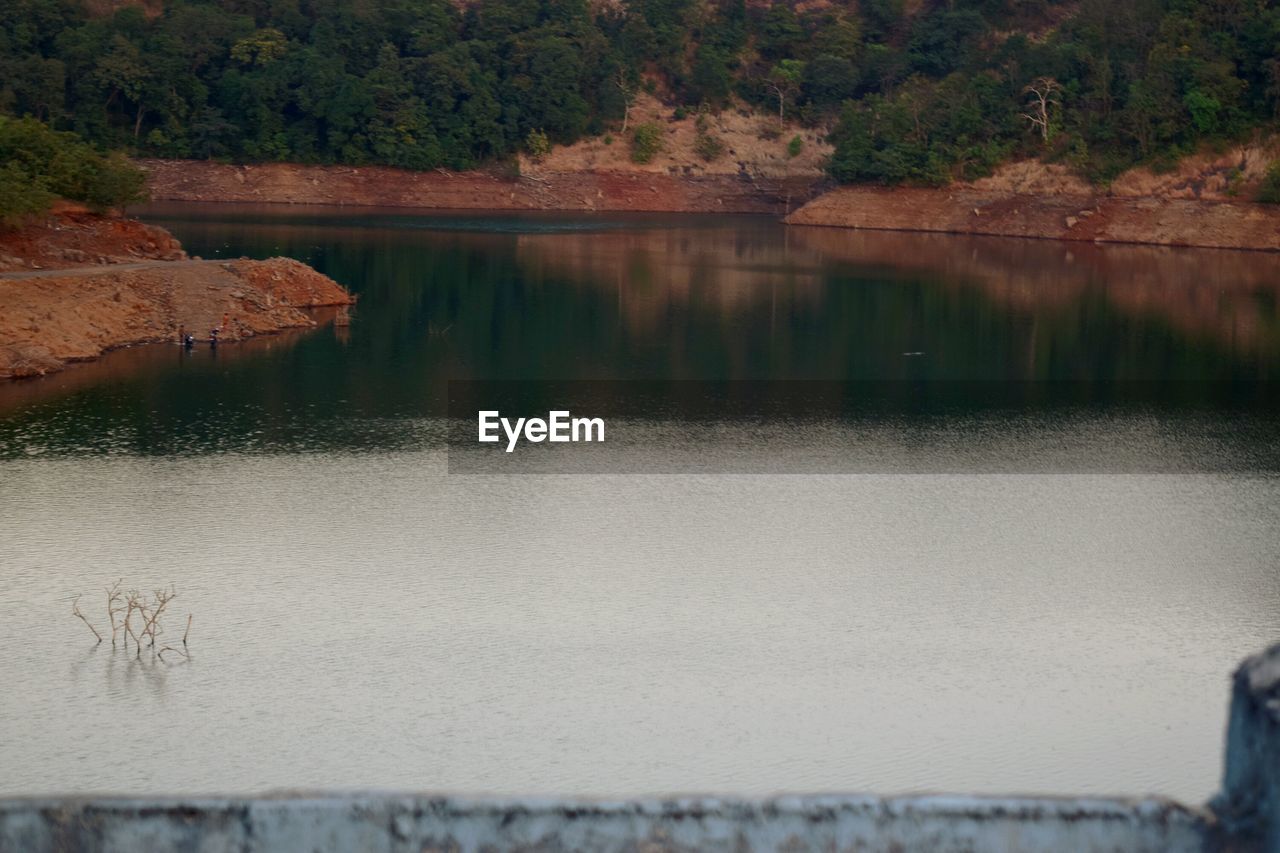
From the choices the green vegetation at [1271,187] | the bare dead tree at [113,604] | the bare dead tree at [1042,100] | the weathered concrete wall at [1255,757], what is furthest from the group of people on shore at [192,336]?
the bare dead tree at [1042,100]

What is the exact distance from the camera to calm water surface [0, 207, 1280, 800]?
13477 millimetres

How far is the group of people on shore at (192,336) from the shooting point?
35.2 metres

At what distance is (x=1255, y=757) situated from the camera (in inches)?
158

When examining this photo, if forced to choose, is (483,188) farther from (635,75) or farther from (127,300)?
(127,300)

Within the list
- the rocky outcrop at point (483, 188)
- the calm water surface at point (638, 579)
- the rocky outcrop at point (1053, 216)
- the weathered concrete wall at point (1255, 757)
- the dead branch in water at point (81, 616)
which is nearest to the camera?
the weathered concrete wall at point (1255, 757)

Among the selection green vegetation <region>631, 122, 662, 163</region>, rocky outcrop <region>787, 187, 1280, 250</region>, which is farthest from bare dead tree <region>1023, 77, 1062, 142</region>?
green vegetation <region>631, 122, 662, 163</region>

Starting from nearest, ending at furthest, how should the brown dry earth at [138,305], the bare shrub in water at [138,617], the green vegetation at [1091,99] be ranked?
the bare shrub in water at [138,617] < the brown dry earth at [138,305] < the green vegetation at [1091,99]

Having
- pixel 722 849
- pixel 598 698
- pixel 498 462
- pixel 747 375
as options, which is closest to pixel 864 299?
pixel 747 375

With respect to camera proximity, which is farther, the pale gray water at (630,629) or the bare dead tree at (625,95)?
the bare dead tree at (625,95)

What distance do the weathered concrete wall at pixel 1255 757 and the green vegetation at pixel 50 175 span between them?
37.1 metres

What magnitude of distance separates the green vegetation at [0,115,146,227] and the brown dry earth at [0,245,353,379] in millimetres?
2296

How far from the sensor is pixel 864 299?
4619 cm

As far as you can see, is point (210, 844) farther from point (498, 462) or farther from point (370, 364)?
point (370, 364)

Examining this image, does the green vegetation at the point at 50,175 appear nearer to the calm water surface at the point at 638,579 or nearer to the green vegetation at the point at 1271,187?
the calm water surface at the point at 638,579
